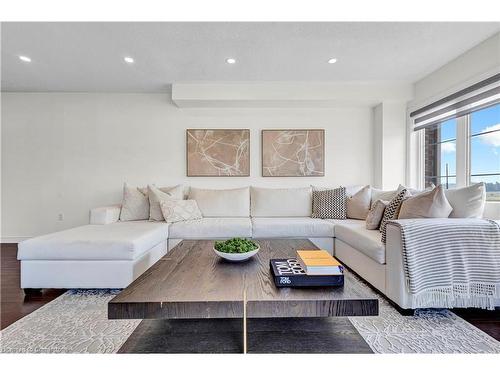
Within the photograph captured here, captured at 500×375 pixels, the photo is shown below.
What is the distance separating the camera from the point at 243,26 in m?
2.13

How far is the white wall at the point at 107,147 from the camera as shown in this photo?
3.77m

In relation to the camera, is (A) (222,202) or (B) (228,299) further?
(A) (222,202)

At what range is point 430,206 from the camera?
1.97 m

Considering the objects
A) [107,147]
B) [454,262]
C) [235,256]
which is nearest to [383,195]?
[454,262]

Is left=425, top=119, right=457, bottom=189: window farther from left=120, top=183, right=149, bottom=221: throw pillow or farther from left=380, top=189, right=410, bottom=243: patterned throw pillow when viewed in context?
left=120, top=183, right=149, bottom=221: throw pillow

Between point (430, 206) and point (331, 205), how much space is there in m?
1.30

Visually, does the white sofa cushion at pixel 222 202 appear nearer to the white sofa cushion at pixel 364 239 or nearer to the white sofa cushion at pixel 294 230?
the white sofa cushion at pixel 294 230

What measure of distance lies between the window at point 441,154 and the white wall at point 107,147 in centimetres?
73

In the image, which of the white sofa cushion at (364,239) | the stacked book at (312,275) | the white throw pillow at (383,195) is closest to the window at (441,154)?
the white throw pillow at (383,195)

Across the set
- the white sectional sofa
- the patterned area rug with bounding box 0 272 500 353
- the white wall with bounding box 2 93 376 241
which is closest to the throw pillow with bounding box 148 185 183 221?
the white sectional sofa

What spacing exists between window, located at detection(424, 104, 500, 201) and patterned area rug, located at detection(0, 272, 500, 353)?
5.34 feet

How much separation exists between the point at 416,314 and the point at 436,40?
251 cm

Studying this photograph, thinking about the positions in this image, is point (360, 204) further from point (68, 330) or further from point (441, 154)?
point (68, 330)

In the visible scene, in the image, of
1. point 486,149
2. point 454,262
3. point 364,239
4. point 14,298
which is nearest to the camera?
→ point 454,262
